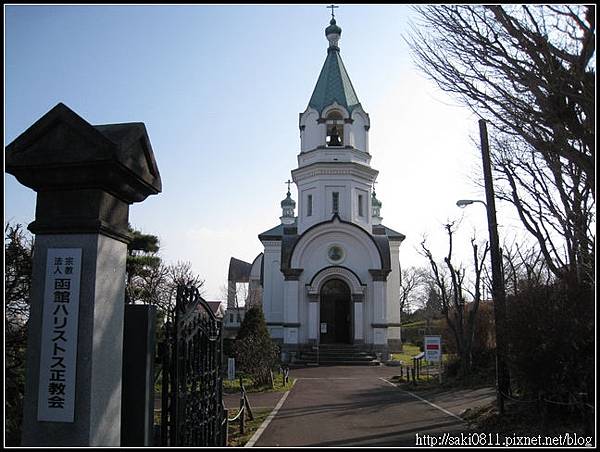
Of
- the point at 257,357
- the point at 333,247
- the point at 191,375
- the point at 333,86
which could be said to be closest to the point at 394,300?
the point at 333,247

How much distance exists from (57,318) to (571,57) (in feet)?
21.9

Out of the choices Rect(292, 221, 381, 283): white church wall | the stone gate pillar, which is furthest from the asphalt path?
Rect(292, 221, 381, 283): white church wall

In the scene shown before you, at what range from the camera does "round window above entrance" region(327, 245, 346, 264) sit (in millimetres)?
30920

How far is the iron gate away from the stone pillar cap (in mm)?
1739

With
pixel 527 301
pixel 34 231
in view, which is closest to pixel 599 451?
pixel 527 301

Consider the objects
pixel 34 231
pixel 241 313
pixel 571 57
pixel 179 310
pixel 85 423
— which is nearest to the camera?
pixel 85 423

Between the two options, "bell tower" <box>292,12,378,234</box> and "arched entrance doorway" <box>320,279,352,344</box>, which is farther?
"bell tower" <box>292,12,378,234</box>

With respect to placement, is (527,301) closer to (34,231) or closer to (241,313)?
(34,231)

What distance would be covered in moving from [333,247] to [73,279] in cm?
2729

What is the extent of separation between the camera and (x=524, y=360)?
30.4 ft

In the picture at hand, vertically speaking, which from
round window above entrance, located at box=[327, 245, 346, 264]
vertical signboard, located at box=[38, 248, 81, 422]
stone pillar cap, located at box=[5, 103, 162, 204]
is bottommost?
vertical signboard, located at box=[38, 248, 81, 422]

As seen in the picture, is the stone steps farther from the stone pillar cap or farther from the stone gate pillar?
the stone pillar cap

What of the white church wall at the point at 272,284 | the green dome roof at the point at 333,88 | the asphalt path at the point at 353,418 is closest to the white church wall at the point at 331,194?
Answer: the white church wall at the point at 272,284

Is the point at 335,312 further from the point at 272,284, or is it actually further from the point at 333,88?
the point at 333,88
